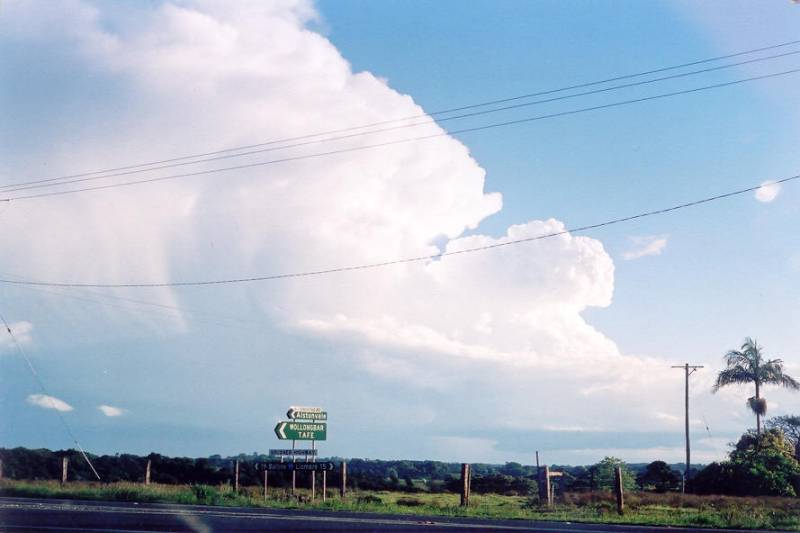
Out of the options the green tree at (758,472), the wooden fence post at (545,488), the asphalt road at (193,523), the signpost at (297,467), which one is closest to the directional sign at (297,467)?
the signpost at (297,467)

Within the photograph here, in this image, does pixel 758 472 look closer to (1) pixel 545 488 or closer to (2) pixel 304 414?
(1) pixel 545 488

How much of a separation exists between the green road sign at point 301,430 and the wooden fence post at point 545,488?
10.4 metres

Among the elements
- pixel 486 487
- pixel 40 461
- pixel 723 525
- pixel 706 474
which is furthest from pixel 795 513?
pixel 40 461

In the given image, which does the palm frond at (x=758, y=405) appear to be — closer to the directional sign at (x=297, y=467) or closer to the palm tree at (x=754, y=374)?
the palm tree at (x=754, y=374)

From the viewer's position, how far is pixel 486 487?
70938 mm

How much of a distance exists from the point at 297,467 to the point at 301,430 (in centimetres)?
169

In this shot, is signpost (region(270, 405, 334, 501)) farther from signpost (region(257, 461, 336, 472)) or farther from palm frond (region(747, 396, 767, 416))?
palm frond (region(747, 396, 767, 416))

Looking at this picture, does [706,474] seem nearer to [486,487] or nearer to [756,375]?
[756,375]

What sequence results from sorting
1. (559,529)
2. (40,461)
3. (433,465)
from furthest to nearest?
(433,465) → (40,461) → (559,529)

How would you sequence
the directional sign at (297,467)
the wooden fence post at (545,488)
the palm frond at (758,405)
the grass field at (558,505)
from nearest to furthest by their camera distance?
1. the grass field at (558,505)
2. the directional sign at (297,467)
3. the wooden fence post at (545,488)
4. the palm frond at (758,405)

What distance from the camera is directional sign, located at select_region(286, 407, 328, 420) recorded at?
36469 mm

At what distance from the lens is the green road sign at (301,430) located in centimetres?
3597

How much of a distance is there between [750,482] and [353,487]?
33703mm

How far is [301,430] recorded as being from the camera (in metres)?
36.6
